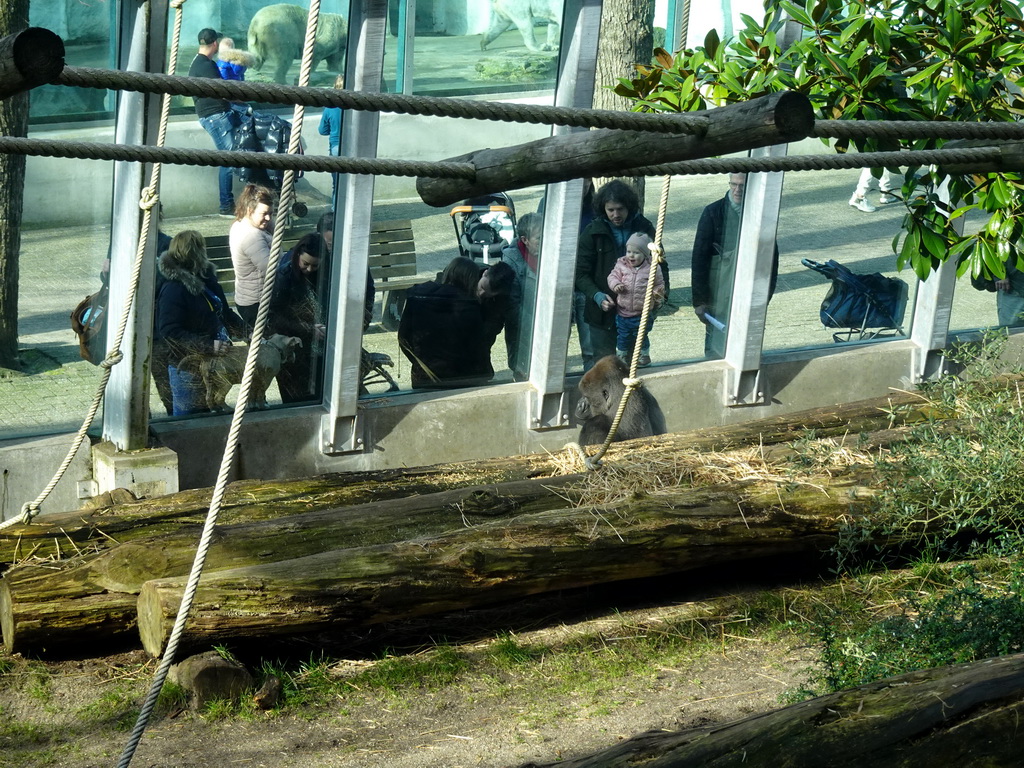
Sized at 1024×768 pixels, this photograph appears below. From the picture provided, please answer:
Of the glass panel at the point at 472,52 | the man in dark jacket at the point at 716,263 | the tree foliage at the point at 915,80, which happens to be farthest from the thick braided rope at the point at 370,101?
the man in dark jacket at the point at 716,263

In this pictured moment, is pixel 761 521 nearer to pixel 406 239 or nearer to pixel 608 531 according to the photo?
pixel 608 531

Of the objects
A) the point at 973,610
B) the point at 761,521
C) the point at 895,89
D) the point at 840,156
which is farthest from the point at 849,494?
the point at 840,156

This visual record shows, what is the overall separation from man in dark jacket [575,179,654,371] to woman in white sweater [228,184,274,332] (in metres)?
2.54

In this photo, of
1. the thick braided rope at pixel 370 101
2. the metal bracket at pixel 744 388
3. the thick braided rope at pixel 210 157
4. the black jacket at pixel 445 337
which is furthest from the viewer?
the metal bracket at pixel 744 388

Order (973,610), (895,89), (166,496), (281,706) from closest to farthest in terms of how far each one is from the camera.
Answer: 1. (973,610)
2. (281,706)
3. (895,89)
4. (166,496)

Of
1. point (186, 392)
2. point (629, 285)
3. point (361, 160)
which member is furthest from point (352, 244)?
point (361, 160)

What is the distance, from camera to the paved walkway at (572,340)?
7570mm

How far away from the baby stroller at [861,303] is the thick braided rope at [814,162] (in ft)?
24.5

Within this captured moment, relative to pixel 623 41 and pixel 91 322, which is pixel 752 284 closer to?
pixel 623 41

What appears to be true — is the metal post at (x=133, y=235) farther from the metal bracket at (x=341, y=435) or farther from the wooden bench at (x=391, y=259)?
the metal bracket at (x=341, y=435)

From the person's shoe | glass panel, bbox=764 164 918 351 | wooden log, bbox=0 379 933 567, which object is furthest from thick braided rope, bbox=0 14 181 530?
the person's shoe

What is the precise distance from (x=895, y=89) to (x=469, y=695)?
12.2ft

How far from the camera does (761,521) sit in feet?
20.9

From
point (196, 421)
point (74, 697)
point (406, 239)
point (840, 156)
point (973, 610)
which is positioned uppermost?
point (840, 156)
